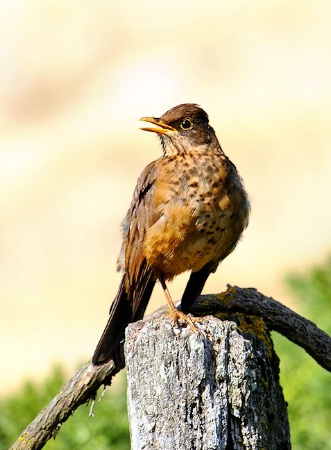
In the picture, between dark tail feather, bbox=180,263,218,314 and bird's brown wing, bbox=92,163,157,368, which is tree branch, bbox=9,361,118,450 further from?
dark tail feather, bbox=180,263,218,314

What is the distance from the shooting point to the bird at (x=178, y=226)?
6.06m

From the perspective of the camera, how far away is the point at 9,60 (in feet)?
83.3

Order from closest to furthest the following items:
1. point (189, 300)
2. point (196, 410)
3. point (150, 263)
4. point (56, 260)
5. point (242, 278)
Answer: point (196, 410)
point (189, 300)
point (150, 263)
point (242, 278)
point (56, 260)

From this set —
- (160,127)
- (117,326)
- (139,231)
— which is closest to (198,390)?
(117,326)

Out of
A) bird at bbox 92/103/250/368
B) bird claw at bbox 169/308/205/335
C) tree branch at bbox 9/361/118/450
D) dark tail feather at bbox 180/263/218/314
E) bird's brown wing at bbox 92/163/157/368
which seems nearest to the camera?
bird claw at bbox 169/308/205/335

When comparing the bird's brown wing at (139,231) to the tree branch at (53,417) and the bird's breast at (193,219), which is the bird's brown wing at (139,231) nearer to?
the bird's breast at (193,219)

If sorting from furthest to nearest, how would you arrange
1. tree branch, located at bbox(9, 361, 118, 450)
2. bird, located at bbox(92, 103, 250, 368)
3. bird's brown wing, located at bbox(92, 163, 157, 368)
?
bird, located at bbox(92, 103, 250, 368) < bird's brown wing, located at bbox(92, 163, 157, 368) < tree branch, located at bbox(9, 361, 118, 450)

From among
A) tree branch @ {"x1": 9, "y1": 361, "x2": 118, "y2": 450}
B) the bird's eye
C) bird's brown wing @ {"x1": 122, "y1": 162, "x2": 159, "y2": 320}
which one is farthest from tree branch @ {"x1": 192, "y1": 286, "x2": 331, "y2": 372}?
the bird's eye

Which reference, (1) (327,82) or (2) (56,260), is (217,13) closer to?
(1) (327,82)

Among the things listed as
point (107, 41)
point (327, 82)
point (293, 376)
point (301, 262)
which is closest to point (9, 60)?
point (107, 41)

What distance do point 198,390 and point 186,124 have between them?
2640 mm

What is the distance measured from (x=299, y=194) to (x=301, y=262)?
2.29 metres

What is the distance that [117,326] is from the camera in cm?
571

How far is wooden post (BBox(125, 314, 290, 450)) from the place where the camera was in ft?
14.6
